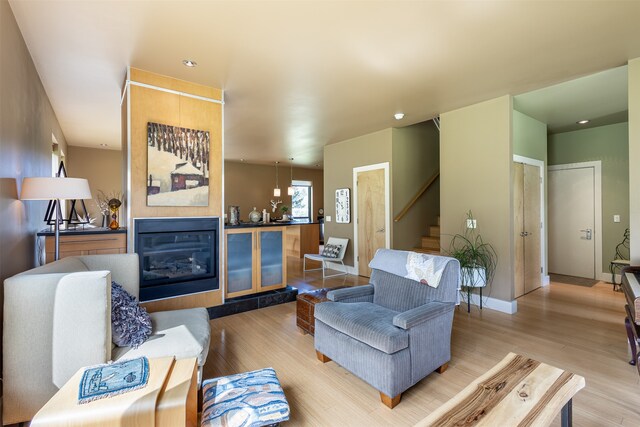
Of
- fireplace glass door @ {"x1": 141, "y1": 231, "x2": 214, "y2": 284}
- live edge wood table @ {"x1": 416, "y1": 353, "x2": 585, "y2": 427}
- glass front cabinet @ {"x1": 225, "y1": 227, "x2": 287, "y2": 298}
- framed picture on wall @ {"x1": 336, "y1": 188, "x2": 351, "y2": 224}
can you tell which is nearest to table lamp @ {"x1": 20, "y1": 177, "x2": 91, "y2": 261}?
fireplace glass door @ {"x1": 141, "y1": 231, "x2": 214, "y2": 284}

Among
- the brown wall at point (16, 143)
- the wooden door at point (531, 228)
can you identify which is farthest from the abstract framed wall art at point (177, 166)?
the wooden door at point (531, 228)

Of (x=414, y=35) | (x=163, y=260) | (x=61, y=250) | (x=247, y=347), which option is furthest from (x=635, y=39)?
(x=61, y=250)

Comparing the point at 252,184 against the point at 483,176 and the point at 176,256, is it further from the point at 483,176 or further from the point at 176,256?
the point at 483,176

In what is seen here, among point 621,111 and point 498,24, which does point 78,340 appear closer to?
point 498,24

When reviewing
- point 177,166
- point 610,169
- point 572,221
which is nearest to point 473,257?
point 572,221

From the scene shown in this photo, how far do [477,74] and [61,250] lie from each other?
14.6 feet

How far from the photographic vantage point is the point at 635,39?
2441mm

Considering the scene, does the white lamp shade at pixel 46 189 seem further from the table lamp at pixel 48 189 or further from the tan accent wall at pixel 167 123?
the tan accent wall at pixel 167 123

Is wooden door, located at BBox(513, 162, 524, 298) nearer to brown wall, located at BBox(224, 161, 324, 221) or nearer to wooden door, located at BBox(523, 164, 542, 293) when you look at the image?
wooden door, located at BBox(523, 164, 542, 293)

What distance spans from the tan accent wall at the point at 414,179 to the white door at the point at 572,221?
213 cm

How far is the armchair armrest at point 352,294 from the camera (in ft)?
8.63

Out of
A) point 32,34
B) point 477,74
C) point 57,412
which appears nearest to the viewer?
point 57,412

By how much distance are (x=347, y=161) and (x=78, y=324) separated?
5122mm

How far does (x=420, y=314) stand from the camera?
206 cm
